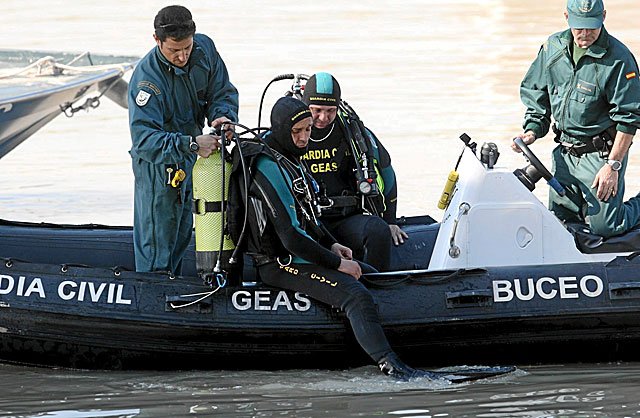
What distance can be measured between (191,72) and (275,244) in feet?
2.96

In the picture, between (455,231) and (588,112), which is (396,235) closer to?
(455,231)

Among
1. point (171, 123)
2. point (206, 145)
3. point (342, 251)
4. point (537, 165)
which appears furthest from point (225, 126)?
point (537, 165)

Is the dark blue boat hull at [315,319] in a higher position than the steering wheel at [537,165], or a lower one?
lower

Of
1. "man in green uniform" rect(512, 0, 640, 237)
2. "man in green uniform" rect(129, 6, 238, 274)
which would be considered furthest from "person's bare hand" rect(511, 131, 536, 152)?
"man in green uniform" rect(129, 6, 238, 274)

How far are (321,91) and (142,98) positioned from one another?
80cm

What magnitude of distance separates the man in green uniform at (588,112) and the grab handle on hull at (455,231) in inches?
16.6

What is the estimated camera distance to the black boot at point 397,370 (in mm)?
5656

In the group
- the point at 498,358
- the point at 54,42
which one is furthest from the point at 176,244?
the point at 54,42

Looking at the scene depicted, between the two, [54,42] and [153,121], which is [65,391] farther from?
[54,42]

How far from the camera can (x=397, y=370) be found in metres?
5.66

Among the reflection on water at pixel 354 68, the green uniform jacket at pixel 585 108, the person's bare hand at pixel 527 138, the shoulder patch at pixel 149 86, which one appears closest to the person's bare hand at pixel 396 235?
the person's bare hand at pixel 527 138

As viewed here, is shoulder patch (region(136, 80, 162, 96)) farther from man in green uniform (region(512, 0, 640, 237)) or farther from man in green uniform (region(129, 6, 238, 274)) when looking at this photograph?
man in green uniform (region(512, 0, 640, 237))

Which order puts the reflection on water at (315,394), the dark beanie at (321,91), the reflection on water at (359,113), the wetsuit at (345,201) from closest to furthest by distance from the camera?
the reflection on water at (315,394), the reflection on water at (359,113), the dark beanie at (321,91), the wetsuit at (345,201)

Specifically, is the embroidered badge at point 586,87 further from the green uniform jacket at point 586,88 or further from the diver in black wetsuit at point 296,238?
the diver in black wetsuit at point 296,238
